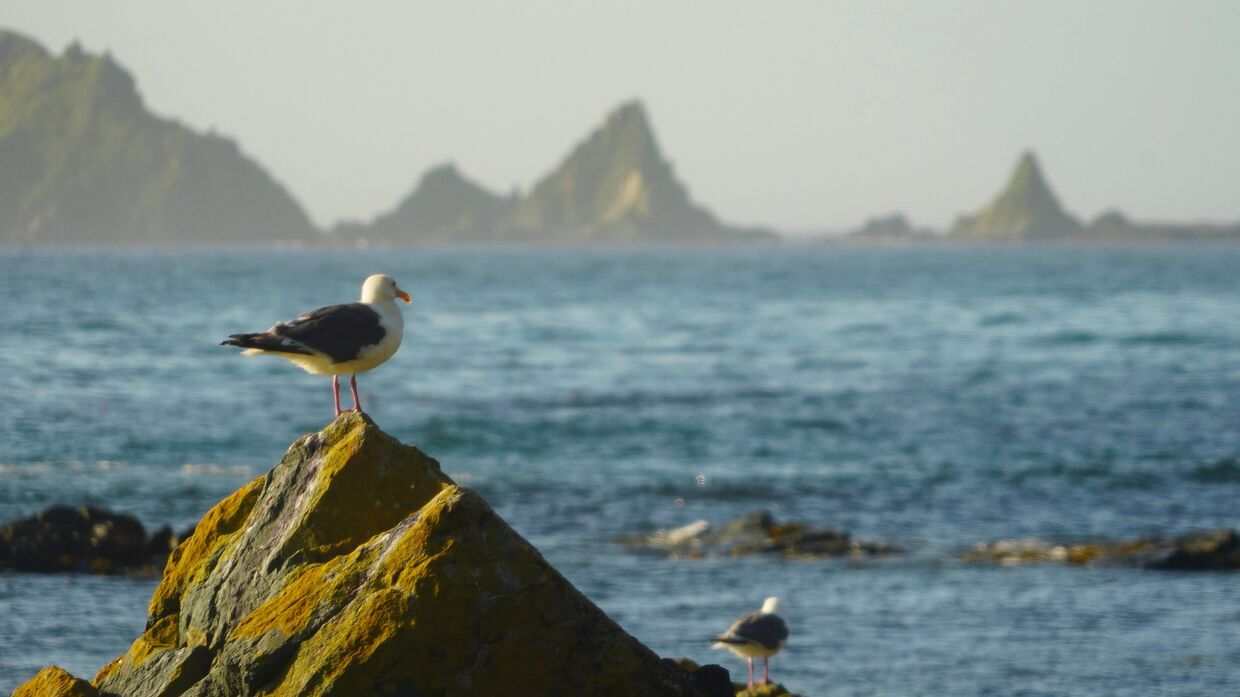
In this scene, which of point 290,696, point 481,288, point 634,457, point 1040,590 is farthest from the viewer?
point 481,288

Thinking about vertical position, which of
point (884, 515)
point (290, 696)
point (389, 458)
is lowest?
point (884, 515)

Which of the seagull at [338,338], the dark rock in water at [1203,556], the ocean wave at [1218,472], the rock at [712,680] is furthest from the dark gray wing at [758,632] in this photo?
the ocean wave at [1218,472]

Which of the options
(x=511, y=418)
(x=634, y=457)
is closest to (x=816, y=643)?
(x=634, y=457)

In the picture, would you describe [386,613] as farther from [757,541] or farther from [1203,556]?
[1203,556]

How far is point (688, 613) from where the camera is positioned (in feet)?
49.7

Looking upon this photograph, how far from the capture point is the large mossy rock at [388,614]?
21.7 feet

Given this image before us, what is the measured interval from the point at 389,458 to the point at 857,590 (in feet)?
31.2

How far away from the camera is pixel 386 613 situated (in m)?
6.65

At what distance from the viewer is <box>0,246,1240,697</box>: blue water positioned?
14.0m

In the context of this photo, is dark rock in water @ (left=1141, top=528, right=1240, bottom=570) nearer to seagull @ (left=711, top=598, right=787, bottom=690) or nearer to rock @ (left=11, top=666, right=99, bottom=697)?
seagull @ (left=711, top=598, right=787, bottom=690)

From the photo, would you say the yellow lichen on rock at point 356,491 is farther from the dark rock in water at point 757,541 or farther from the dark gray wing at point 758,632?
the dark rock in water at point 757,541

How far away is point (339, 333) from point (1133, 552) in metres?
12.1

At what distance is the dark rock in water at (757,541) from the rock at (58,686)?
11125mm

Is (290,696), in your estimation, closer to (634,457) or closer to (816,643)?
(816,643)
